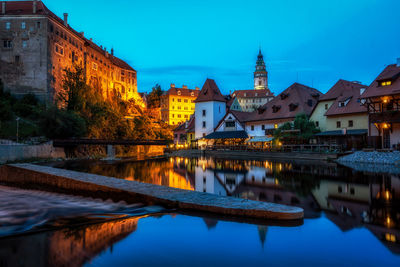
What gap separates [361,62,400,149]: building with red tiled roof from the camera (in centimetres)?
3225

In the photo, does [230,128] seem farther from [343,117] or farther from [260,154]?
[343,117]

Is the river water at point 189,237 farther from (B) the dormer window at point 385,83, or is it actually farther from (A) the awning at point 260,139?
(A) the awning at point 260,139

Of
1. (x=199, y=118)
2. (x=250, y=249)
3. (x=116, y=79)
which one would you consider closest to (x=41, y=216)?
(x=250, y=249)

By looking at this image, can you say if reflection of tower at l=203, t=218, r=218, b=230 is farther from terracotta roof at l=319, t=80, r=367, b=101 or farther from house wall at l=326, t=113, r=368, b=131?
terracotta roof at l=319, t=80, r=367, b=101

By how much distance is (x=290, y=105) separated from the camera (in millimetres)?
50125

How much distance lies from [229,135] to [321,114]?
16956mm

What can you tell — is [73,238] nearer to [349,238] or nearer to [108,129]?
[349,238]

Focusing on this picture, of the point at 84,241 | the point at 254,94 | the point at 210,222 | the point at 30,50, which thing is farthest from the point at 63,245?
the point at 254,94

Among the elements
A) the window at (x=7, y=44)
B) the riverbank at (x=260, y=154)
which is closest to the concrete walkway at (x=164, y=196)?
the riverbank at (x=260, y=154)

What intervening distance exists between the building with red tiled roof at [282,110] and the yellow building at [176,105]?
6133 cm

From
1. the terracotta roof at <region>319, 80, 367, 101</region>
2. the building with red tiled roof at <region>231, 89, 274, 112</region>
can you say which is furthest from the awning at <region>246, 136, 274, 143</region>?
the building with red tiled roof at <region>231, 89, 274, 112</region>

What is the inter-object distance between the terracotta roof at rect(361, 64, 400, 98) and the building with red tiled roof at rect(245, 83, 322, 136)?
Result: 13346 millimetres

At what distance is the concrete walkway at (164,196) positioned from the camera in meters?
8.70

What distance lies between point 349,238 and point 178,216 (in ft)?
15.0
